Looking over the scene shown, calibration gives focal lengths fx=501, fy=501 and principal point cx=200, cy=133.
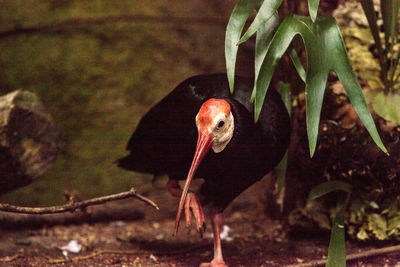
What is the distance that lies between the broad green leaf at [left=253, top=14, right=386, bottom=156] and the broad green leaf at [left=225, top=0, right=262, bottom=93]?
137 mm

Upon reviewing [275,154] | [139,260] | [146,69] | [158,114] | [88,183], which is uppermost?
[146,69]

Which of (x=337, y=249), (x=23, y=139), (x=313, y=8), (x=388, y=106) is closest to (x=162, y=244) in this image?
(x=23, y=139)

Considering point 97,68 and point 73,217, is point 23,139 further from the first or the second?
point 97,68

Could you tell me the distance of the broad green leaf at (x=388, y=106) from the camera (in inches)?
102

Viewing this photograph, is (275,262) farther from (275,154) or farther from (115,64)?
(115,64)

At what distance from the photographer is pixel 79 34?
3691 millimetres

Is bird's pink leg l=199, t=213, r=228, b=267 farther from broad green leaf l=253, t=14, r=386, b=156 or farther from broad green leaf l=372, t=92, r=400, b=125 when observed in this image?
broad green leaf l=372, t=92, r=400, b=125

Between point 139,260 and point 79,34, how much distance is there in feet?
5.92

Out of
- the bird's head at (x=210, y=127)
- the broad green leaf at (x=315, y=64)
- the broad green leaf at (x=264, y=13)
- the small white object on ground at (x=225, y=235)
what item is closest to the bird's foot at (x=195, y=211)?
the bird's head at (x=210, y=127)

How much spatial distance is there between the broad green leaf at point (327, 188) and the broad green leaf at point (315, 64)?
1.93 feet

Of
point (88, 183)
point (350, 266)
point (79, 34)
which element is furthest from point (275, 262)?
point (79, 34)

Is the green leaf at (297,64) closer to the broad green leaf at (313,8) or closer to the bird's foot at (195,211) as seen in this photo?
the broad green leaf at (313,8)

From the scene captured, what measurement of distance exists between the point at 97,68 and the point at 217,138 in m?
1.68

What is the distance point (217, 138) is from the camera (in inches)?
92.0
